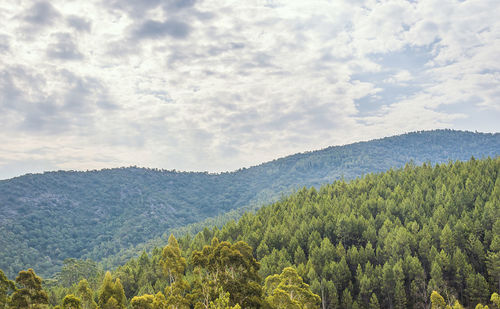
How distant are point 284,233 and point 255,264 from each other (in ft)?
214

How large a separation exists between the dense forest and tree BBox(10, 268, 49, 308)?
0.38ft

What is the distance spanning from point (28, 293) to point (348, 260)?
73.1 m

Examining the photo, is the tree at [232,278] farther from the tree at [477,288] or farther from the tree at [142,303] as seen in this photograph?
the tree at [477,288]

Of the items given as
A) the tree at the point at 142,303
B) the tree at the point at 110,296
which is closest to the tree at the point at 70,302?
the tree at the point at 142,303

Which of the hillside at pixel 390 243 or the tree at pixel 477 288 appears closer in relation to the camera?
the tree at pixel 477 288

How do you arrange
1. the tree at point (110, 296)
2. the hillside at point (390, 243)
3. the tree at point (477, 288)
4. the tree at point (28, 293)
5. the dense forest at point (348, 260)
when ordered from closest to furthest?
the tree at point (28, 293) → the dense forest at point (348, 260) → the tree at point (110, 296) → the tree at point (477, 288) → the hillside at point (390, 243)

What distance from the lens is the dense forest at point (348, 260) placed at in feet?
132

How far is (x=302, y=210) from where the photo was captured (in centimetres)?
11944

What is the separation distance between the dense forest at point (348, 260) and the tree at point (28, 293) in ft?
0.38

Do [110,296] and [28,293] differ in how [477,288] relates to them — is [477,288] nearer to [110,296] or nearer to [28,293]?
[110,296]

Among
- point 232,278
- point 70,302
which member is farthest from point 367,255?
point 70,302

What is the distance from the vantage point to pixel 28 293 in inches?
1369

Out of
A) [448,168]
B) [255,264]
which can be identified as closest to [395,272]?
[255,264]

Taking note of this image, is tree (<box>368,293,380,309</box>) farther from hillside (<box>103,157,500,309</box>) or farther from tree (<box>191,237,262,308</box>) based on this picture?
tree (<box>191,237,262,308</box>)
